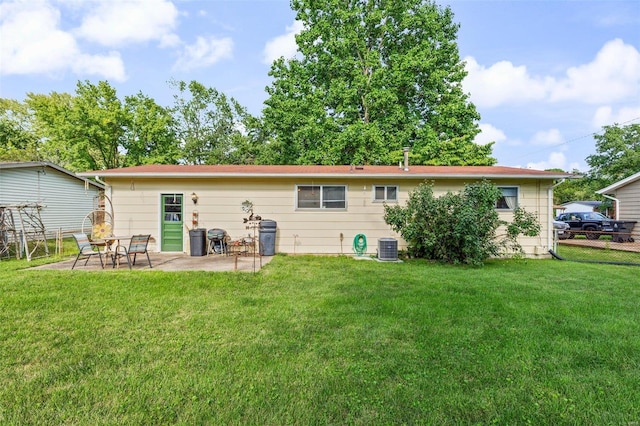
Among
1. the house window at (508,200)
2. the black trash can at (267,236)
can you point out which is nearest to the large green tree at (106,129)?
the black trash can at (267,236)

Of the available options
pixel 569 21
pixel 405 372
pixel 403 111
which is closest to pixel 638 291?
pixel 405 372

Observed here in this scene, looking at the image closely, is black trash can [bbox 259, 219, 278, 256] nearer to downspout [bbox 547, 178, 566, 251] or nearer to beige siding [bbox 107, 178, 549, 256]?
beige siding [bbox 107, 178, 549, 256]

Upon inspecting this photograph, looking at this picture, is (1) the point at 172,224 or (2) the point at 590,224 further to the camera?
(2) the point at 590,224

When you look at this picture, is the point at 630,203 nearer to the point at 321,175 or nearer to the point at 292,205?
the point at 321,175

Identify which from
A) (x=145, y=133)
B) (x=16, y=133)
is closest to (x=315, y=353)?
(x=145, y=133)

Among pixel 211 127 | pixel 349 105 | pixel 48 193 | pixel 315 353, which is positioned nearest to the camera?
pixel 315 353

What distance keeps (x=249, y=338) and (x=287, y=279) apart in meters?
2.47

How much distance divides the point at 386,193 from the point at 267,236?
3473 millimetres

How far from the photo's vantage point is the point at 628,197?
41.1 feet

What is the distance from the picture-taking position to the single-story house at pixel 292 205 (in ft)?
28.5

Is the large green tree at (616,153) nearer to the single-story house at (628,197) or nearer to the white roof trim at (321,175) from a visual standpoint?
the single-story house at (628,197)

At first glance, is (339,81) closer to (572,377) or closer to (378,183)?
(378,183)

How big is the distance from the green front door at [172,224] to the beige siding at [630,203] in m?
16.0

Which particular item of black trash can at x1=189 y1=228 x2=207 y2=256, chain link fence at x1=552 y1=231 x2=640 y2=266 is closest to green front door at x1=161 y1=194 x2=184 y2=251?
black trash can at x1=189 y1=228 x2=207 y2=256
